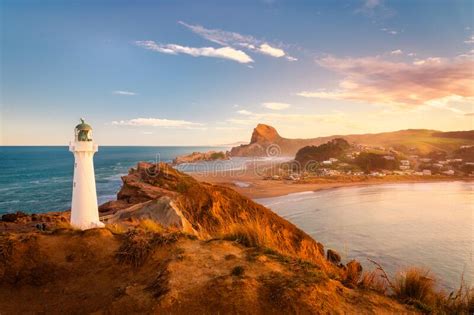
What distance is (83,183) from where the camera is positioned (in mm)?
10312

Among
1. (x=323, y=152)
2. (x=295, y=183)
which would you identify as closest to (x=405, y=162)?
(x=323, y=152)

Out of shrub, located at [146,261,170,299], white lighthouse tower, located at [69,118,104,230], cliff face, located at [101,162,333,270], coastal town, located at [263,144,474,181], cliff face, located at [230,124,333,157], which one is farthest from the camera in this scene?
cliff face, located at [230,124,333,157]

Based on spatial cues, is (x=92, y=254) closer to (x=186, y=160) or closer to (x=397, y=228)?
(x=397, y=228)

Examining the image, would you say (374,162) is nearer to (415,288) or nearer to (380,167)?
(380,167)

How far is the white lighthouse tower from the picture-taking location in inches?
406

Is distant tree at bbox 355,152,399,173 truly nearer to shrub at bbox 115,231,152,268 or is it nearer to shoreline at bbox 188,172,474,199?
shoreline at bbox 188,172,474,199

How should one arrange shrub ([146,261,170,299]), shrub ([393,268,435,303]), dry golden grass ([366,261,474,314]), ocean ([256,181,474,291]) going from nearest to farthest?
shrub ([146,261,170,299]) < dry golden grass ([366,261,474,314]) < shrub ([393,268,435,303]) < ocean ([256,181,474,291])

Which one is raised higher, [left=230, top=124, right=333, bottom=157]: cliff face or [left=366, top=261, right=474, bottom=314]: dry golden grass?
[left=230, top=124, right=333, bottom=157]: cliff face

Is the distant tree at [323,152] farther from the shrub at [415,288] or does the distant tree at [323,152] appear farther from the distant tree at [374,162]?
the shrub at [415,288]

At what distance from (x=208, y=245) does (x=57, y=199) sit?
3785 centimetres

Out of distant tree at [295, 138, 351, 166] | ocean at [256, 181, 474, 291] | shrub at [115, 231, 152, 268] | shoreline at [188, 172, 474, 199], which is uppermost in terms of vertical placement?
distant tree at [295, 138, 351, 166]

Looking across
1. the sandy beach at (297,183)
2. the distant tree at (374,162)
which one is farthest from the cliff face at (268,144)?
the sandy beach at (297,183)

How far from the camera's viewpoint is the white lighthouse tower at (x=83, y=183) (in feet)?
33.8

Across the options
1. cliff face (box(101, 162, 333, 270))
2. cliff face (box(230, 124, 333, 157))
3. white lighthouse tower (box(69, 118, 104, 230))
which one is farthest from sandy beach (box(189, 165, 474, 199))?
cliff face (box(230, 124, 333, 157))
